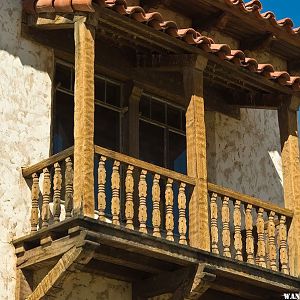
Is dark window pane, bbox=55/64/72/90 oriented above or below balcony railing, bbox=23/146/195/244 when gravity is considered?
above

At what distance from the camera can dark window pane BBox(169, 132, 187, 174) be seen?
13.5 meters

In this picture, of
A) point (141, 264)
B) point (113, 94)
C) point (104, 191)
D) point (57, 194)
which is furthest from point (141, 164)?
point (113, 94)

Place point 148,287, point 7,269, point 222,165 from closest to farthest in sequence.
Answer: point 7,269, point 148,287, point 222,165

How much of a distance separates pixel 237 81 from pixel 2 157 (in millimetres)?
3337

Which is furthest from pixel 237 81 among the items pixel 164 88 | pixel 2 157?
pixel 2 157

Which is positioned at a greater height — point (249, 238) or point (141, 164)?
point (141, 164)

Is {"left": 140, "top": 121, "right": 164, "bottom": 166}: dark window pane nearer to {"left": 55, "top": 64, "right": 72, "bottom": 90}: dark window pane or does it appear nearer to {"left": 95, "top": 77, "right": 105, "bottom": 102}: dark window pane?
{"left": 95, "top": 77, "right": 105, "bottom": 102}: dark window pane

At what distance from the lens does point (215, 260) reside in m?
11.5

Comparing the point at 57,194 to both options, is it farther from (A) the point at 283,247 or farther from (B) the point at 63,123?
(A) the point at 283,247

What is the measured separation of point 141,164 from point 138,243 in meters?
0.90

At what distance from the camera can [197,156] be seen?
11.6m

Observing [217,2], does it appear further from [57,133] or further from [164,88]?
[57,133]

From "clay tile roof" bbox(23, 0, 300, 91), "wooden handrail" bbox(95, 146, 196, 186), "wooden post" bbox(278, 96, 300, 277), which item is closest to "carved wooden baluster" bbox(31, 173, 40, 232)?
"wooden handrail" bbox(95, 146, 196, 186)

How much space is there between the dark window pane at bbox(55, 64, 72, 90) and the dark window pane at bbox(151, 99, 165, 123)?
4.71 feet
